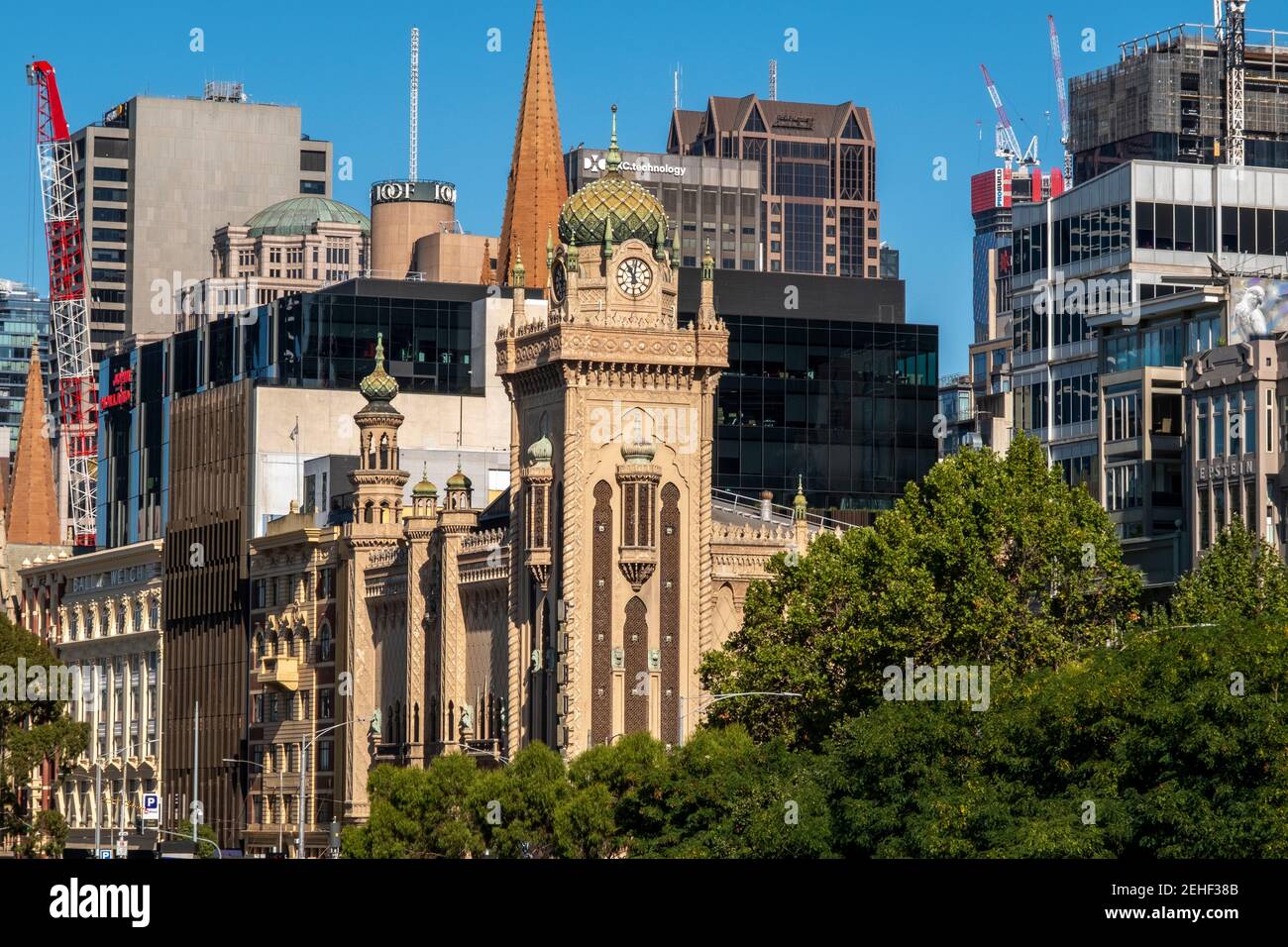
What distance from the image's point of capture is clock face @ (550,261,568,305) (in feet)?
490

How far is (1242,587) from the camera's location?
414ft

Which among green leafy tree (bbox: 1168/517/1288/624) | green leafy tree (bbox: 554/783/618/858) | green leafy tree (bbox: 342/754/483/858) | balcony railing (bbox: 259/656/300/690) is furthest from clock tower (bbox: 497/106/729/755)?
balcony railing (bbox: 259/656/300/690)

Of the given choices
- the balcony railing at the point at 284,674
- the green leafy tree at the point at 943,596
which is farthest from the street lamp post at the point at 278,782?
the green leafy tree at the point at 943,596

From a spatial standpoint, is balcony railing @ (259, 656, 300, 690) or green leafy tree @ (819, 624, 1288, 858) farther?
balcony railing @ (259, 656, 300, 690)

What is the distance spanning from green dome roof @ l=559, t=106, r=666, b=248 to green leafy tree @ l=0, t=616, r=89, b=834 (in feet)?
154

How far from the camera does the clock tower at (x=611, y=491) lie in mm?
145125

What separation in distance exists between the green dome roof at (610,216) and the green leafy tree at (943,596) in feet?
67.4

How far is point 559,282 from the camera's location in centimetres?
15050

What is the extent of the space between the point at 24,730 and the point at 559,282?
50.7 m

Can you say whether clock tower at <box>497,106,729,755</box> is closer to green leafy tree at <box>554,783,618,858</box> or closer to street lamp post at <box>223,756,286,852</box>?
green leafy tree at <box>554,783,618,858</box>
